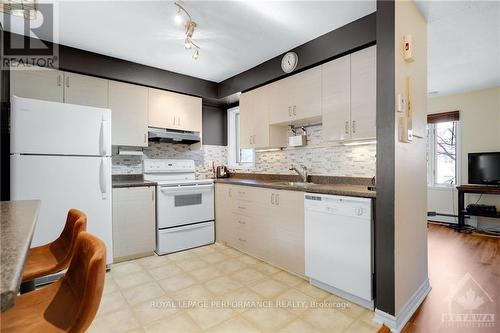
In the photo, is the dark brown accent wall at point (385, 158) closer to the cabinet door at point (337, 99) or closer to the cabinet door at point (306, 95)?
the cabinet door at point (337, 99)

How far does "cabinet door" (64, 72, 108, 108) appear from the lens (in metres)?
2.71

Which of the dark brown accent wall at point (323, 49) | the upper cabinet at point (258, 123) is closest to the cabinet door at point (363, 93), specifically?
the dark brown accent wall at point (323, 49)

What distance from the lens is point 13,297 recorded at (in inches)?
19.2

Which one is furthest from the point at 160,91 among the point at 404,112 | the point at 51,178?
the point at 404,112

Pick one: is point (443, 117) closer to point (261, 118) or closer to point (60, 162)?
point (261, 118)

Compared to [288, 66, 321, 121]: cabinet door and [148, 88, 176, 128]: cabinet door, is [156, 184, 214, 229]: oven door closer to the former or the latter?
[148, 88, 176, 128]: cabinet door

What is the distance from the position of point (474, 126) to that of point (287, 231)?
4.14m

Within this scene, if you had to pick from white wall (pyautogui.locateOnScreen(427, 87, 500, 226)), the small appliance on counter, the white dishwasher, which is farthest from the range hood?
white wall (pyautogui.locateOnScreen(427, 87, 500, 226))

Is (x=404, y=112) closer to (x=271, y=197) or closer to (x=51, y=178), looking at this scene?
(x=271, y=197)

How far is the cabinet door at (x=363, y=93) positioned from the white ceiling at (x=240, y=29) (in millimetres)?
359

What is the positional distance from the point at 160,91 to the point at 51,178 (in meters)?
1.69

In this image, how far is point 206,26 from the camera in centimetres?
228

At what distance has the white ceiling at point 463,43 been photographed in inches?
76.9

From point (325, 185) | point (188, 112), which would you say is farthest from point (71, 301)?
point (188, 112)
